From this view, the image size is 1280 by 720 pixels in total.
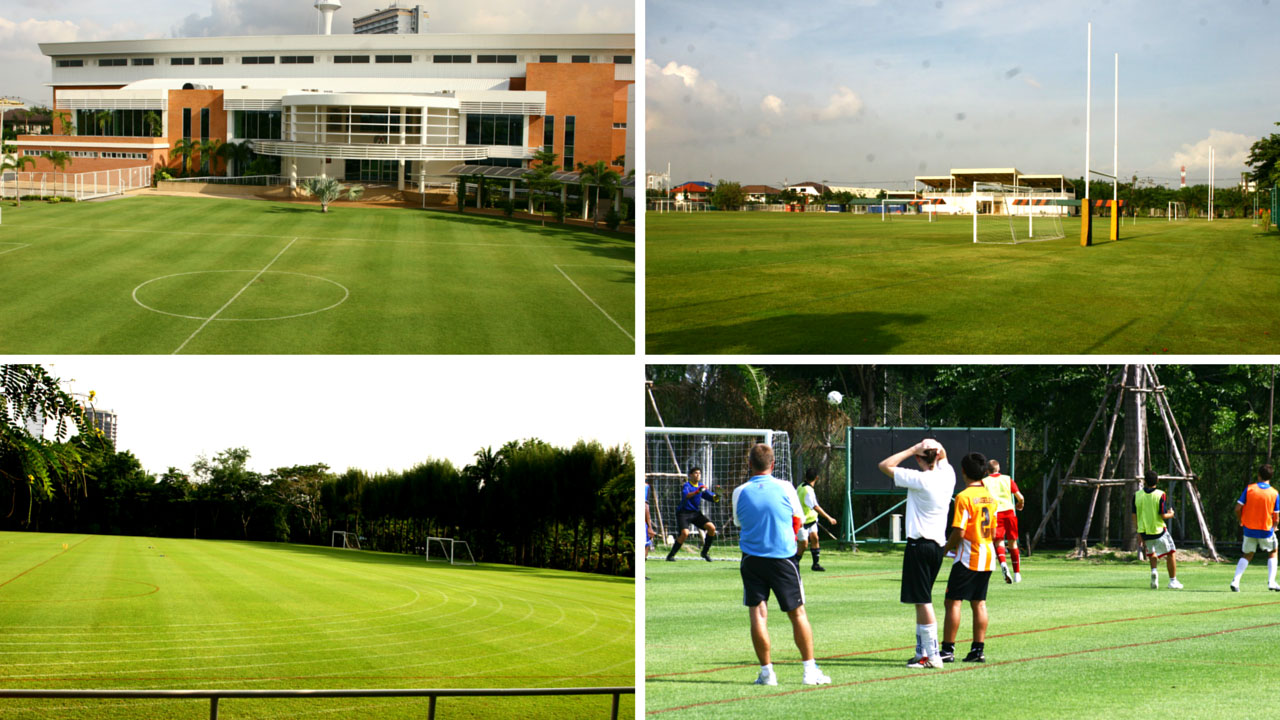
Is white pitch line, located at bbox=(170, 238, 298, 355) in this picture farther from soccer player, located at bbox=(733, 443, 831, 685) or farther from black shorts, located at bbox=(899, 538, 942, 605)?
black shorts, located at bbox=(899, 538, 942, 605)

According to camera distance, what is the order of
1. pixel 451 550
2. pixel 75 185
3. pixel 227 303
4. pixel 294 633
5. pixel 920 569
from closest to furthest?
1. pixel 920 569
2. pixel 294 633
3. pixel 227 303
4. pixel 451 550
5. pixel 75 185

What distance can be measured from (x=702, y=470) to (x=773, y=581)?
11.8 meters

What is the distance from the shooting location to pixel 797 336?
1398 cm

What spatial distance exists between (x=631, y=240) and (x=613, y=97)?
1044 inches

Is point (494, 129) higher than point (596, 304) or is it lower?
higher

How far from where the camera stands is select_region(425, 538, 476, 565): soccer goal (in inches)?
1518

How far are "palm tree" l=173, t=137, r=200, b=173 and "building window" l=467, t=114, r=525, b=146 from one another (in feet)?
55.9

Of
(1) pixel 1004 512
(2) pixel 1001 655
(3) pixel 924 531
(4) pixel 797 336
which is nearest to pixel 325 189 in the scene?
(4) pixel 797 336

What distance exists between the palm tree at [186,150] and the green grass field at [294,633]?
35.8m

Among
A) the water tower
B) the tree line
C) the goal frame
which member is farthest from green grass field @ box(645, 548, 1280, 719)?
the water tower

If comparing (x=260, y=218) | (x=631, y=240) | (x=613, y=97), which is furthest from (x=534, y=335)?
(x=613, y=97)

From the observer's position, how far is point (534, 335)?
21.5m

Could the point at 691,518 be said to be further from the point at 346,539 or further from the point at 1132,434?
the point at 346,539

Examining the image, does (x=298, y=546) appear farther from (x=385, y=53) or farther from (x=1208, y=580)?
(x=385, y=53)
